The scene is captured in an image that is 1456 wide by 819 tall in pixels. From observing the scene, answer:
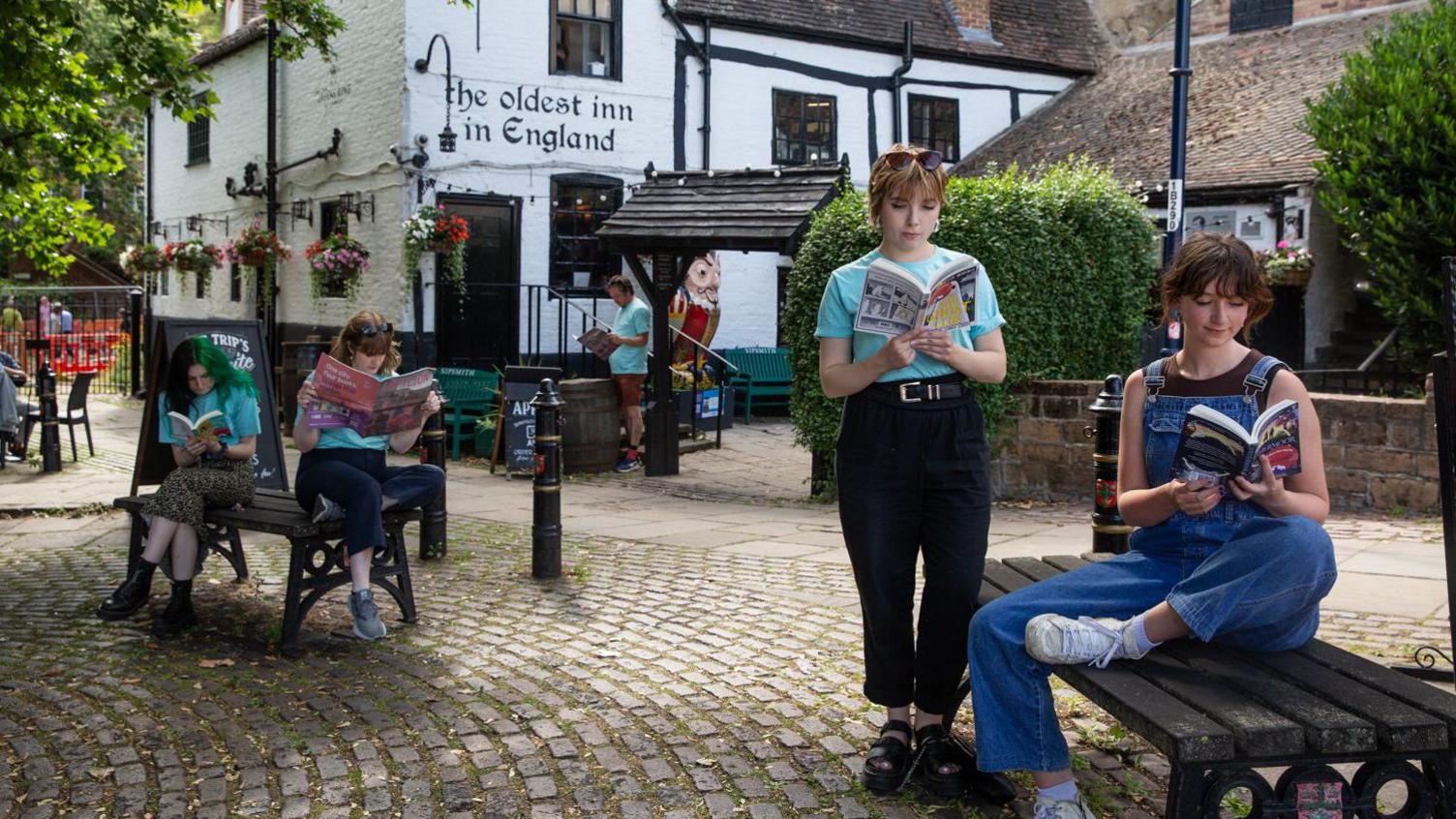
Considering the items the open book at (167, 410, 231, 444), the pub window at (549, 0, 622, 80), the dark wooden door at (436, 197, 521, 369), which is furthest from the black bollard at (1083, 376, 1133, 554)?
the pub window at (549, 0, 622, 80)

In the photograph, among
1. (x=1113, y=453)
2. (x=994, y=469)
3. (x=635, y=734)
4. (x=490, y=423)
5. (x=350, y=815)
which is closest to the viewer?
(x=350, y=815)

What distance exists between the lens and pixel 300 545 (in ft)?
20.1

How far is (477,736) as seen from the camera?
185 inches

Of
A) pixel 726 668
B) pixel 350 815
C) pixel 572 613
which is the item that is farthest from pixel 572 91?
pixel 350 815

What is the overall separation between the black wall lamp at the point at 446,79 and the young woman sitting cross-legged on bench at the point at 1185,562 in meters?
15.0

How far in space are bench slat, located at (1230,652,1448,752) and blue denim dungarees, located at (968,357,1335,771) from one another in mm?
110

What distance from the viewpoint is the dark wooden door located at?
1791 cm

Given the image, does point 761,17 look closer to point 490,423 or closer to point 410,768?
point 490,423

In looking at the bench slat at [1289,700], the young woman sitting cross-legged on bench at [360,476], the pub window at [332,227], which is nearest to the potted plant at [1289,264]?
the pub window at [332,227]

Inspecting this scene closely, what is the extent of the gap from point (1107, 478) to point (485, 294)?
1336cm

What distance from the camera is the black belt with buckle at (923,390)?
397 cm

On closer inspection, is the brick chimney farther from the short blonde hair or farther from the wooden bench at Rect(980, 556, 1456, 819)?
the wooden bench at Rect(980, 556, 1456, 819)

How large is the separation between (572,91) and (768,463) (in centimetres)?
712

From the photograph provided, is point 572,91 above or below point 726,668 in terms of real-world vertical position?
above
